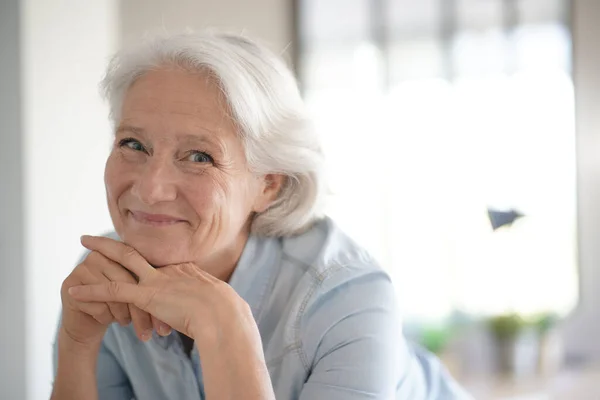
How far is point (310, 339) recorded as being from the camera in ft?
3.58

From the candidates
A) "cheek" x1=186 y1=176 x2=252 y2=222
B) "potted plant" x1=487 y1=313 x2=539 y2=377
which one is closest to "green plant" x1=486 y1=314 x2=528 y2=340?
"potted plant" x1=487 y1=313 x2=539 y2=377

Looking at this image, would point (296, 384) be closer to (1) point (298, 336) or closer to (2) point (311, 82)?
(1) point (298, 336)

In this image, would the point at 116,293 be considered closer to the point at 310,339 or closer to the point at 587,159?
the point at 310,339

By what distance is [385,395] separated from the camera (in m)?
1.04

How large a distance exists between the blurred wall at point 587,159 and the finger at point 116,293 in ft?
11.3

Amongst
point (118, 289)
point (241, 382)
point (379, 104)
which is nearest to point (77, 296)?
point (118, 289)

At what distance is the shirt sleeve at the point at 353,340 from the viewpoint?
1025 millimetres

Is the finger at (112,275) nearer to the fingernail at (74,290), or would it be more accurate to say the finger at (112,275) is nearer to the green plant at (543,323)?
the fingernail at (74,290)

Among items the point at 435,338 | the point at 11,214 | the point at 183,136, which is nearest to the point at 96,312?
the point at 183,136

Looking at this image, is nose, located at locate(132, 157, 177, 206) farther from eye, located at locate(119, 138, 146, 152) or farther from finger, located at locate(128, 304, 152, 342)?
finger, located at locate(128, 304, 152, 342)

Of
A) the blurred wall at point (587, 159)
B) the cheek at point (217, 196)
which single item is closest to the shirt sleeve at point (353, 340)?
the cheek at point (217, 196)

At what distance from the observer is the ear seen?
4.10ft

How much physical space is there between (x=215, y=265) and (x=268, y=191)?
0.57 ft

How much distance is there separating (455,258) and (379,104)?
1028mm
